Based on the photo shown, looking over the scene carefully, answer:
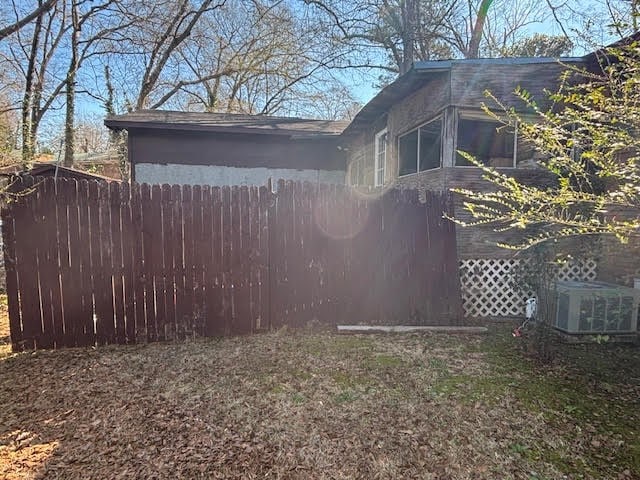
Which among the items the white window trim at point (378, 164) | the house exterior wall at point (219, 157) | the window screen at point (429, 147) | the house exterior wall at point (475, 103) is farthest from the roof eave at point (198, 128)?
the house exterior wall at point (475, 103)

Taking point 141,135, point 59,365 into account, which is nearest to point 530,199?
point 59,365

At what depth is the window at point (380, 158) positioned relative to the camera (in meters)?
8.95

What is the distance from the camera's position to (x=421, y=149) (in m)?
7.49

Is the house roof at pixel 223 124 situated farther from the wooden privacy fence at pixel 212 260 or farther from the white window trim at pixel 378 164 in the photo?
the wooden privacy fence at pixel 212 260

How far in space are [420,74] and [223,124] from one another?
5911 mm

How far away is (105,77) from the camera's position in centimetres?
1764

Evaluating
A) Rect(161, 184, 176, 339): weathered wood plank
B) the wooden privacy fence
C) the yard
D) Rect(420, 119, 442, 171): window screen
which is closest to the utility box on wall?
the yard

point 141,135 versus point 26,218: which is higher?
point 141,135

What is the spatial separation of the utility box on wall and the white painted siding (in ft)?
25.0

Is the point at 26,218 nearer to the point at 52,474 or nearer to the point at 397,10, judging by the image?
the point at 52,474

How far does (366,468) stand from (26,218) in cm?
411

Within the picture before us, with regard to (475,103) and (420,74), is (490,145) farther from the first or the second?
(420,74)

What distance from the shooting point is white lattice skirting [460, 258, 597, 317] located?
5859 mm

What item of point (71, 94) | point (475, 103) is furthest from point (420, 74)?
point (71, 94)
